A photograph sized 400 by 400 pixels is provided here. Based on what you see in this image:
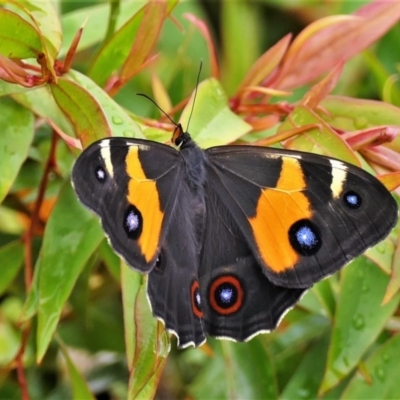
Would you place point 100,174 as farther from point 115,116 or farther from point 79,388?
point 79,388

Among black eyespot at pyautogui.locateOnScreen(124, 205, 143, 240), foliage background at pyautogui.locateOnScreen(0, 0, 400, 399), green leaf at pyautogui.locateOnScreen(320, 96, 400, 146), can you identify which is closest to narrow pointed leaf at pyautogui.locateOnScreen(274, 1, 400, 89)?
foliage background at pyautogui.locateOnScreen(0, 0, 400, 399)

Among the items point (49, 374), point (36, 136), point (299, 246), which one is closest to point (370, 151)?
point (299, 246)

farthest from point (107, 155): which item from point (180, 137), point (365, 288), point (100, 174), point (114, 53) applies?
point (365, 288)

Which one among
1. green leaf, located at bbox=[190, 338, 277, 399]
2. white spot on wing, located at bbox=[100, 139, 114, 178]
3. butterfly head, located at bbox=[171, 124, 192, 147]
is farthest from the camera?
green leaf, located at bbox=[190, 338, 277, 399]

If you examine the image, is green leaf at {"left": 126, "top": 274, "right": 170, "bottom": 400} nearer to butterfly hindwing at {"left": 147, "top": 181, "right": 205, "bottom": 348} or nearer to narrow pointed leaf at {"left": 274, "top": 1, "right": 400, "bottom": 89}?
butterfly hindwing at {"left": 147, "top": 181, "right": 205, "bottom": 348}

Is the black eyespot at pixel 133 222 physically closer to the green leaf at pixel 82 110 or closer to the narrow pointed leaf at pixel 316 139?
Result: the green leaf at pixel 82 110

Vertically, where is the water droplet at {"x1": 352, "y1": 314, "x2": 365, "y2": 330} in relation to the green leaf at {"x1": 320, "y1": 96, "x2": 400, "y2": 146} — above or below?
below

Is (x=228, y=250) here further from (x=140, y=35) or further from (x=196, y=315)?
(x=140, y=35)

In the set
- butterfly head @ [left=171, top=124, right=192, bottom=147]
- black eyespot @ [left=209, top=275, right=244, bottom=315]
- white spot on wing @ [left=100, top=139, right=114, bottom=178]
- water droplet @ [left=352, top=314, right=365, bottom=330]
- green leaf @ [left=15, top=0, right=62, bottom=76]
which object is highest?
green leaf @ [left=15, top=0, right=62, bottom=76]

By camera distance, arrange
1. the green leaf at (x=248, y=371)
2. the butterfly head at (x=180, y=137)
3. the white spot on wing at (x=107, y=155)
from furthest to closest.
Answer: the green leaf at (x=248, y=371), the butterfly head at (x=180, y=137), the white spot on wing at (x=107, y=155)

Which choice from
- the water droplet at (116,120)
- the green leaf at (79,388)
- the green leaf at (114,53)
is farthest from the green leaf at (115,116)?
the green leaf at (79,388)
